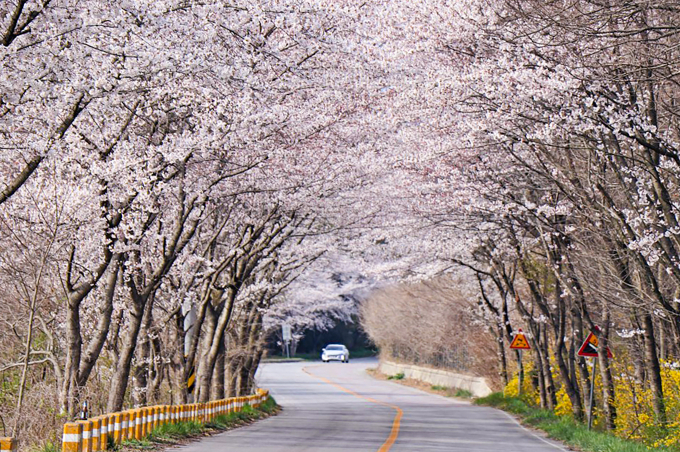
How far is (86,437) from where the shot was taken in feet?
39.3

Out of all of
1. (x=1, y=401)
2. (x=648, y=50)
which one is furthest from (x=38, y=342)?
(x=648, y=50)

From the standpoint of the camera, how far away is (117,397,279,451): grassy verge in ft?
46.8

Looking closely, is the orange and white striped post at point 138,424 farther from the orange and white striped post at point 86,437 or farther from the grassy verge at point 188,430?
the orange and white striped post at point 86,437

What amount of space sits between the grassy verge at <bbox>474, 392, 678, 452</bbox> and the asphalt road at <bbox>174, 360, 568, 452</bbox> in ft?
1.51

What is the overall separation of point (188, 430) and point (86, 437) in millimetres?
5611

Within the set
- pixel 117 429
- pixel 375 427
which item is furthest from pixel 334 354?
pixel 117 429

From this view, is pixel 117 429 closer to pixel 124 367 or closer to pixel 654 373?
pixel 124 367

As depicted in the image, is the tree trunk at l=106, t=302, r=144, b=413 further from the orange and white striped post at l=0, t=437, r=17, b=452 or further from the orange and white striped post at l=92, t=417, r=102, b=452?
the orange and white striped post at l=0, t=437, r=17, b=452

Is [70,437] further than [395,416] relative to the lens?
No

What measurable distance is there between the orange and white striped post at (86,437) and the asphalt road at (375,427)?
2.47 m

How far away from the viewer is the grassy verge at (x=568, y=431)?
50.7 feet

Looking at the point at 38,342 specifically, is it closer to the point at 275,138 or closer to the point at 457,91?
the point at 275,138

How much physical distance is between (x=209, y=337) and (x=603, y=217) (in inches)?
461

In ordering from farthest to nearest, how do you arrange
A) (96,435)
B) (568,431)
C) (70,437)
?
1. (568,431)
2. (96,435)
3. (70,437)
